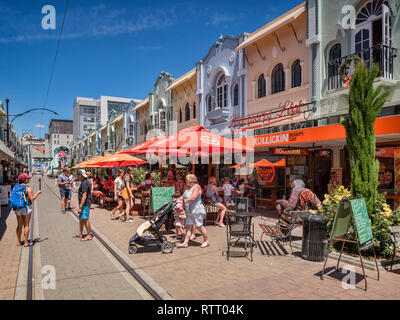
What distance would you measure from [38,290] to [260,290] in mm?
3387

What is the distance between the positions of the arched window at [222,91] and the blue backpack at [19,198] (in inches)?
512

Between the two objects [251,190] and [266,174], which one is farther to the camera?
[266,174]

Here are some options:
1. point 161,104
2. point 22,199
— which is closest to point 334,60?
point 22,199

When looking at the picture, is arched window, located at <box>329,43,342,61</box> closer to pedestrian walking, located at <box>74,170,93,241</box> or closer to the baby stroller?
the baby stroller

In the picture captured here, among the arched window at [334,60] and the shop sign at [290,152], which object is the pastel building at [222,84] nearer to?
the shop sign at [290,152]

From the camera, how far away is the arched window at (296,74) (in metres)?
13.7

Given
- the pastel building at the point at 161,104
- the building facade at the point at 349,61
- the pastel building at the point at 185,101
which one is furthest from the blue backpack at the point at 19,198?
the pastel building at the point at 161,104

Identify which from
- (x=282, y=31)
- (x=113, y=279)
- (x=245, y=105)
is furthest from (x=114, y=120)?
(x=113, y=279)

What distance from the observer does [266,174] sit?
51.0 feet

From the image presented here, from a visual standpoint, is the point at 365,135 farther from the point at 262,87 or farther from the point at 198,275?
the point at 262,87

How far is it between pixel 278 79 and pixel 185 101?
31.5 ft

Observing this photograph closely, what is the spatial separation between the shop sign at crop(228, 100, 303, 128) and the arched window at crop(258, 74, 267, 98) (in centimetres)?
125
